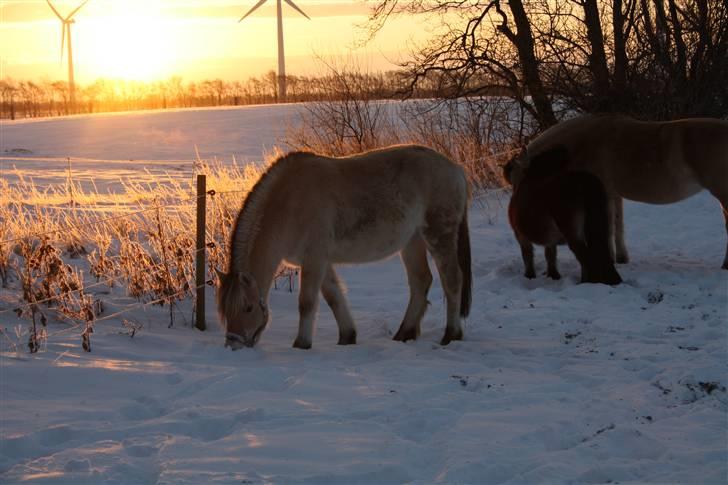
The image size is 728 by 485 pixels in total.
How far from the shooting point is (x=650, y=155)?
849 cm

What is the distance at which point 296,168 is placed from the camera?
21.1 feet

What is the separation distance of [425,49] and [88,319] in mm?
10941

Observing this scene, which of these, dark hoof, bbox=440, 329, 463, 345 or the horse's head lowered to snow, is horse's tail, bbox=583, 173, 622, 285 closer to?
dark hoof, bbox=440, 329, 463, 345

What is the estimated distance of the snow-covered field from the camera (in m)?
4.00

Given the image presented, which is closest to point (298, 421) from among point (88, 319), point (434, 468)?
point (434, 468)

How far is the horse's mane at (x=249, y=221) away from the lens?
242 inches

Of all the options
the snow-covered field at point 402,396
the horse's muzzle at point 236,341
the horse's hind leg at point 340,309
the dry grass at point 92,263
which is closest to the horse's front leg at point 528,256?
the snow-covered field at point 402,396

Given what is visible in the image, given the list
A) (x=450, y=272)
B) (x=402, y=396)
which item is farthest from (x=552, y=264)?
(x=402, y=396)

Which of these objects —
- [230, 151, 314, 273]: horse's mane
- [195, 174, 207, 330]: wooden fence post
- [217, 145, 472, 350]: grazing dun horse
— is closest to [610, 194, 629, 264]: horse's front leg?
[217, 145, 472, 350]: grazing dun horse

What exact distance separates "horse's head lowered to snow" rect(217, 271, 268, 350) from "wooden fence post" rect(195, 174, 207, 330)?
1058 mm

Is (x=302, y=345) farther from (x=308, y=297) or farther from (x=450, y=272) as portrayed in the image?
(x=450, y=272)

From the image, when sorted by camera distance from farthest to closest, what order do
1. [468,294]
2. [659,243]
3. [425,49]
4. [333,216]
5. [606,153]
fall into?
[425,49], [659,243], [606,153], [468,294], [333,216]

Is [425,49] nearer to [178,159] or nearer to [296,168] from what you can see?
[296,168]

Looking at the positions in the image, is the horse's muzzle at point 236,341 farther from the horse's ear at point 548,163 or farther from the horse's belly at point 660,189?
the horse's belly at point 660,189
